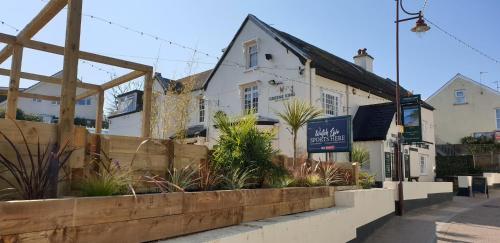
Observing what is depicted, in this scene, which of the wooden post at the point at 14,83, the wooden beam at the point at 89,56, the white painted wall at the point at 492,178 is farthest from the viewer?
the white painted wall at the point at 492,178

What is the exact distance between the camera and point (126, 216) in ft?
11.7

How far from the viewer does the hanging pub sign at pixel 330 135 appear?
36.6 feet

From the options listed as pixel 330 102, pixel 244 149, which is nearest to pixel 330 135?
pixel 244 149

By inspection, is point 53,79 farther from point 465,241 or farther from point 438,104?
point 438,104

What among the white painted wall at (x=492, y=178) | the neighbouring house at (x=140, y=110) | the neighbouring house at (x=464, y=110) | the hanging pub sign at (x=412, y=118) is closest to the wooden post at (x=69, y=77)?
the neighbouring house at (x=140, y=110)

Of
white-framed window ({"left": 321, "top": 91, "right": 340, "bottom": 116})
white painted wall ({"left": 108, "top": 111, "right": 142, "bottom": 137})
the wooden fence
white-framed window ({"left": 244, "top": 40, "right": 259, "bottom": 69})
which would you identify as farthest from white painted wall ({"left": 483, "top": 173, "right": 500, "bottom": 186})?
the wooden fence

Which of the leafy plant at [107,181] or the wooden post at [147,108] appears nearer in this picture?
the leafy plant at [107,181]

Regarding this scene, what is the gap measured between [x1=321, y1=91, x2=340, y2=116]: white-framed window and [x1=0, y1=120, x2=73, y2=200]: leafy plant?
15.7 meters

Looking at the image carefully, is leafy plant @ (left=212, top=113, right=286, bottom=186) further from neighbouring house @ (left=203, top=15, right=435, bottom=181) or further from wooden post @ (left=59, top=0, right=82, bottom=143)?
neighbouring house @ (left=203, top=15, right=435, bottom=181)

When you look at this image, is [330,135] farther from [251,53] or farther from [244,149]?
[251,53]

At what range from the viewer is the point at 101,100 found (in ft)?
23.2

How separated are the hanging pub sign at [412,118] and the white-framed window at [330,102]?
349cm

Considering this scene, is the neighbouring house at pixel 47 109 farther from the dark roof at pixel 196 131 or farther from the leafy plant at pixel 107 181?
the leafy plant at pixel 107 181

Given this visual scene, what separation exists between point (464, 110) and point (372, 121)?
17.7 metres
